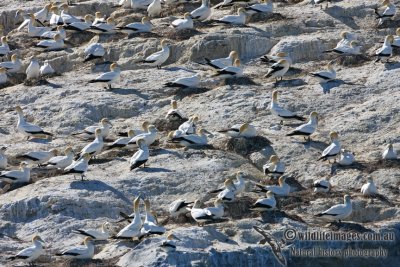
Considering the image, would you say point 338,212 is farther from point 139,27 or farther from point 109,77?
point 139,27

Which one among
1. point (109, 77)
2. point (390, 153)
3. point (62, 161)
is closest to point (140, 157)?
point (62, 161)

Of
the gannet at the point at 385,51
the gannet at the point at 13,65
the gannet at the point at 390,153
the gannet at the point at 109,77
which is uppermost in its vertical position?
the gannet at the point at 385,51

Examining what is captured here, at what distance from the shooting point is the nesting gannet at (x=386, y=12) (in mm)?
35062

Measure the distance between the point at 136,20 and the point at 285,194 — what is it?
36.5 feet

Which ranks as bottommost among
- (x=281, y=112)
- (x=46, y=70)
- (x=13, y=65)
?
(x=13, y=65)

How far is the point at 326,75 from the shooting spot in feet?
105

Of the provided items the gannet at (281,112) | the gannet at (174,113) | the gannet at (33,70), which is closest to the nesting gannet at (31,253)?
the gannet at (174,113)

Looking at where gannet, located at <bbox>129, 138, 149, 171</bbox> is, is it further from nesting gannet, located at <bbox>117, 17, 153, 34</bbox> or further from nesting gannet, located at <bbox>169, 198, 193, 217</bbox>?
nesting gannet, located at <bbox>117, 17, 153, 34</bbox>

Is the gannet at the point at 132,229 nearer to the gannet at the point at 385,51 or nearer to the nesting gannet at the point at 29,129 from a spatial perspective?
the nesting gannet at the point at 29,129

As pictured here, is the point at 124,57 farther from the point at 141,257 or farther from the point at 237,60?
the point at 141,257

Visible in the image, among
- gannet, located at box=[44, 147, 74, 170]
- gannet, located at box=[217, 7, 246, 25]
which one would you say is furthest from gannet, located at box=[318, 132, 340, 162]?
gannet, located at box=[217, 7, 246, 25]

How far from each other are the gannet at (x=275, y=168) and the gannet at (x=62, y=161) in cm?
371

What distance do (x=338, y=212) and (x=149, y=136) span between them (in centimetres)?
500

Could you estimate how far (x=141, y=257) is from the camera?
24547 millimetres
